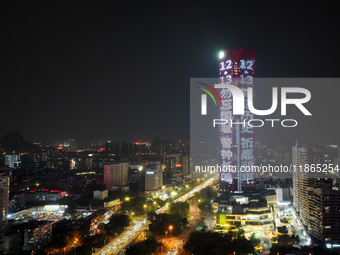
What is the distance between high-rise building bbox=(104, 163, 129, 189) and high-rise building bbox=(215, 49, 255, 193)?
3868 mm

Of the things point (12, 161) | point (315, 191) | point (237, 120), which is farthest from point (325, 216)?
point (12, 161)

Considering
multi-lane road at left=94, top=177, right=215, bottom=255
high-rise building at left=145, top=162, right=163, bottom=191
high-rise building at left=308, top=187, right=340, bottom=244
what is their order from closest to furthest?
multi-lane road at left=94, top=177, right=215, bottom=255, high-rise building at left=308, top=187, right=340, bottom=244, high-rise building at left=145, top=162, right=163, bottom=191

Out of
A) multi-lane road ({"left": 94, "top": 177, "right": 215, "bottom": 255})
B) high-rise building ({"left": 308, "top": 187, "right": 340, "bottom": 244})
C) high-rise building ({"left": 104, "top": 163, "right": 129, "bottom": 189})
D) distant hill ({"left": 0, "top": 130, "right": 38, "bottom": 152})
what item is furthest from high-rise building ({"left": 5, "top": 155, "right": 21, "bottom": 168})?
high-rise building ({"left": 308, "top": 187, "right": 340, "bottom": 244})

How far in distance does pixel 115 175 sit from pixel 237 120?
4.65m

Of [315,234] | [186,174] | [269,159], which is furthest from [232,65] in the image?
[186,174]

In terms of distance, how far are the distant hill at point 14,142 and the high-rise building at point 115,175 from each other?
33.3ft

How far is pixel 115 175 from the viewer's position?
33.3ft

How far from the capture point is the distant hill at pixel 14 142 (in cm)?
1799

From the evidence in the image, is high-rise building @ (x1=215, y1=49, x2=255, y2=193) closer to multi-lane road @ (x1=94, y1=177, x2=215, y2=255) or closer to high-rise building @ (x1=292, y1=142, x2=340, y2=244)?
high-rise building @ (x1=292, y1=142, x2=340, y2=244)

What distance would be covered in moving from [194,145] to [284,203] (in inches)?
150


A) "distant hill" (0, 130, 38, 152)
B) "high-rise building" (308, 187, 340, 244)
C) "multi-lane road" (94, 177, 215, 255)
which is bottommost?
"multi-lane road" (94, 177, 215, 255)

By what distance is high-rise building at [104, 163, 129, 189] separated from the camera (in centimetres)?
985

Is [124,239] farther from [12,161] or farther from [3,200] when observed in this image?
[12,161]

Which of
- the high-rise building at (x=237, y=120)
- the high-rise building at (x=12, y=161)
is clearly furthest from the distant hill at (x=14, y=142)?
the high-rise building at (x=237, y=120)
